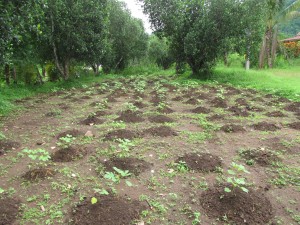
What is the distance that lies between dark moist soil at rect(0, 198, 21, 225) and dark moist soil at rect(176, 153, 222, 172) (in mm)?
2446

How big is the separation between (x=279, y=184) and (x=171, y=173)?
5.14ft

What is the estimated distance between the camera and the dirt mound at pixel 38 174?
370 centimetres

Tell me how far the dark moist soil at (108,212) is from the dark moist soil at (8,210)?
66 cm

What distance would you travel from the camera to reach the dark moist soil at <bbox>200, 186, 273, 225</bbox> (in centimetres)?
289

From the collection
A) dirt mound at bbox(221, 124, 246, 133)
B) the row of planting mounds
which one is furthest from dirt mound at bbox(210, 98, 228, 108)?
the row of planting mounds

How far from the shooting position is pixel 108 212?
2885mm

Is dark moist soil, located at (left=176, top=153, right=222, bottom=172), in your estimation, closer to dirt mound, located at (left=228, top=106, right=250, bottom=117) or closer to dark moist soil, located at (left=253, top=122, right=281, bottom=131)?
dark moist soil, located at (left=253, top=122, right=281, bottom=131)

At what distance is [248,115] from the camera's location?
289 inches

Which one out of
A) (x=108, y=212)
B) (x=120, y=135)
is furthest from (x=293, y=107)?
(x=108, y=212)

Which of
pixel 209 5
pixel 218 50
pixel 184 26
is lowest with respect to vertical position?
pixel 218 50

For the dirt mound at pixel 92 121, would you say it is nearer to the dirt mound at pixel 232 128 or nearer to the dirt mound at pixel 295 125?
the dirt mound at pixel 232 128

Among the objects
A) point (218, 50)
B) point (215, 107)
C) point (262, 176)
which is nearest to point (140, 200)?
point (262, 176)

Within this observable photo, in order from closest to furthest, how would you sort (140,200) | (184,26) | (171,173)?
(140,200) → (171,173) → (184,26)

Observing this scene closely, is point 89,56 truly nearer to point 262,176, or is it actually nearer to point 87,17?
point 87,17
